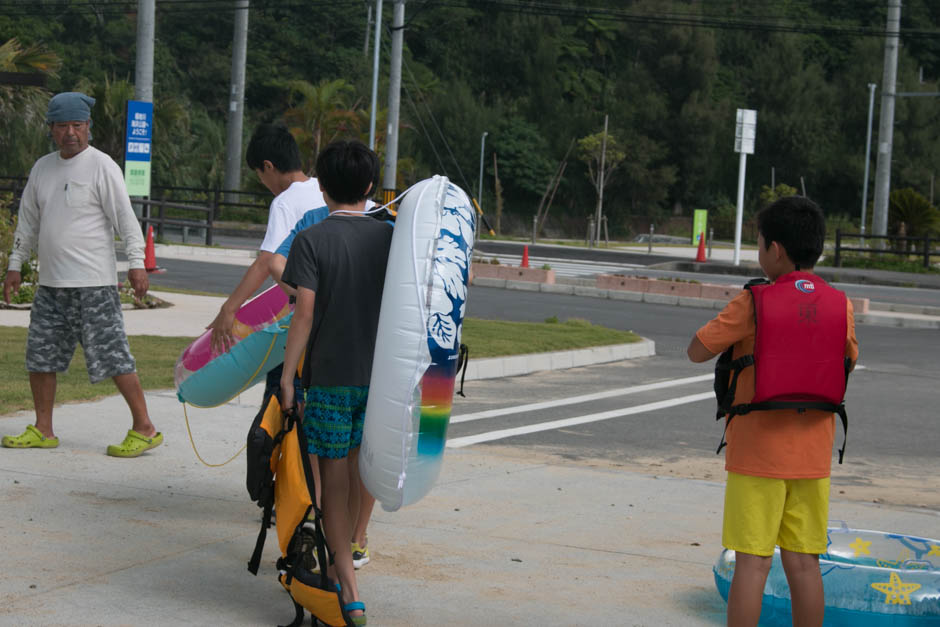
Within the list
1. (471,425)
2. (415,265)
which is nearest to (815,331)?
(415,265)

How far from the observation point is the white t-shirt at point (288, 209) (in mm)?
5531

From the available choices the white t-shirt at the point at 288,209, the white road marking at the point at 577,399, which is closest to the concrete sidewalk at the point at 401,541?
the white t-shirt at the point at 288,209

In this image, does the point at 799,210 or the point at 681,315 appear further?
the point at 681,315

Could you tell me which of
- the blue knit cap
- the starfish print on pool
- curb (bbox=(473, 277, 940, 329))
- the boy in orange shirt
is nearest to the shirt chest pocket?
the blue knit cap

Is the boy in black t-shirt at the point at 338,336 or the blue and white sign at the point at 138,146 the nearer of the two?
the boy in black t-shirt at the point at 338,336

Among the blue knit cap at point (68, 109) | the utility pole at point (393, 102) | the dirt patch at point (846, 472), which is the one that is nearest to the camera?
the blue knit cap at point (68, 109)

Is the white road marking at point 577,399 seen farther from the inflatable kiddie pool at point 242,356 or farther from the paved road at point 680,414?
the inflatable kiddie pool at point 242,356

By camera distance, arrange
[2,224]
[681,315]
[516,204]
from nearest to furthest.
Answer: [2,224], [681,315], [516,204]

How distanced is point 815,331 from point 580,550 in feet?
6.86

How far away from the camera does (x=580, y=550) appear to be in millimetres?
5754

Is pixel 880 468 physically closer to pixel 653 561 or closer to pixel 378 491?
pixel 653 561

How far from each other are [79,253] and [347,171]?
2800mm

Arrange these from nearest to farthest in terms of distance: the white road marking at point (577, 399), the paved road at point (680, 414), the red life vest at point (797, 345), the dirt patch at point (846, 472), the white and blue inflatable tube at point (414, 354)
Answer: the red life vest at point (797, 345)
the white and blue inflatable tube at point (414, 354)
the dirt patch at point (846, 472)
the paved road at point (680, 414)
the white road marking at point (577, 399)

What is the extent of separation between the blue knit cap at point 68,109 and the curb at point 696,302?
15.6m
